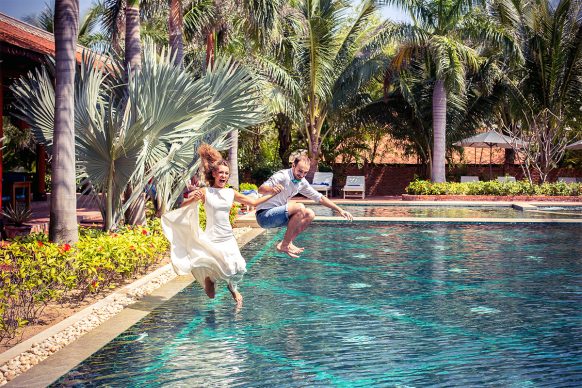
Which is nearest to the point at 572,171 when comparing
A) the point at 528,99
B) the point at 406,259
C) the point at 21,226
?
the point at 528,99

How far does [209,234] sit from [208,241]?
0.09 metres

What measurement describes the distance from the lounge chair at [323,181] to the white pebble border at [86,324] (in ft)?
65.1

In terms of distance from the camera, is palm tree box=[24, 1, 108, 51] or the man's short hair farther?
palm tree box=[24, 1, 108, 51]

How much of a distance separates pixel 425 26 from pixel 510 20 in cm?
350

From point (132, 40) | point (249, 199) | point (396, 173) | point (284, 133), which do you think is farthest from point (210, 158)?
point (284, 133)

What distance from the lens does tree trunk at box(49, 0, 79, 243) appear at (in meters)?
8.41

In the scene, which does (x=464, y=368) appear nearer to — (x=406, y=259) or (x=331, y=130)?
(x=406, y=259)

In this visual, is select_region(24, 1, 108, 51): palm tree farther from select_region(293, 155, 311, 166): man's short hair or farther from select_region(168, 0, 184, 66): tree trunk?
select_region(293, 155, 311, 166): man's short hair

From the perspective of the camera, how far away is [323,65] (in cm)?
2825

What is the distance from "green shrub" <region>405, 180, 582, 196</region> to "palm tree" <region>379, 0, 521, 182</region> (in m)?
0.94

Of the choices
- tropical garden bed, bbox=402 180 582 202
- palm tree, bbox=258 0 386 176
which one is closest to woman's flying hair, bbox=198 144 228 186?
tropical garden bed, bbox=402 180 582 202

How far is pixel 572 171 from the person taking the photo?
3331cm

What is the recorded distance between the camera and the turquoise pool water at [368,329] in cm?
503

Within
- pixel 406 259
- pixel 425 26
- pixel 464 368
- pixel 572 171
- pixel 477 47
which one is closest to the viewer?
pixel 464 368
